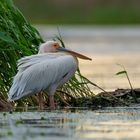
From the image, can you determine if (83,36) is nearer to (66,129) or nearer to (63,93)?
(63,93)

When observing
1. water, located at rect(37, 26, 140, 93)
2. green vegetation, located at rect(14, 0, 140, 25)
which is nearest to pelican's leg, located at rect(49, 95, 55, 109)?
water, located at rect(37, 26, 140, 93)

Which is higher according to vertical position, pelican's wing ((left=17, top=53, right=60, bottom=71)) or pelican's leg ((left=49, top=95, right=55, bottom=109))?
pelican's wing ((left=17, top=53, right=60, bottom=71))

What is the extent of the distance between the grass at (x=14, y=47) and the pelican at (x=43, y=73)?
258mm

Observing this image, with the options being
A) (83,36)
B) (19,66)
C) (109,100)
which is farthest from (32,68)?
(83,36)

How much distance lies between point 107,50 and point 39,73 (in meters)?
14.9

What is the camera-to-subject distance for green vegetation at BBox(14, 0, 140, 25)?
42.2 m

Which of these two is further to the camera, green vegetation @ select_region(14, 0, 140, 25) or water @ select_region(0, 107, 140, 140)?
green vegetation @ select_region(14, 0, 140, 25)

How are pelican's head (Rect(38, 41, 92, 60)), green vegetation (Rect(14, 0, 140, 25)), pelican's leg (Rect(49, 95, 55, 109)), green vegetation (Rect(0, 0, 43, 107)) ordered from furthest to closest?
green vegetation (Rect(14, 0, 140, 25)), pelican's head (Rect(38, 41, 92, 60)), green vegetation (Rect(0, 0, 43, 107)), pelican's leg (Rect(49, 95, 55, 109))

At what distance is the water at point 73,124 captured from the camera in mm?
8445

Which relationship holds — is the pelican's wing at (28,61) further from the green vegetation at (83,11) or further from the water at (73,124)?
the green vegetation at (83,11)

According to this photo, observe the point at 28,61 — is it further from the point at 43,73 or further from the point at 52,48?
the point at 52,48

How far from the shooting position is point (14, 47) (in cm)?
1098

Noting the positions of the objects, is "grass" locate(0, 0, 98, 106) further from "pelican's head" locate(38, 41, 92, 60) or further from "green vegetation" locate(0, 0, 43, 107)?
"pelican's head" locate(38, 41, 92, 60)

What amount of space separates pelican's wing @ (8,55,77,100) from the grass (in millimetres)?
263
